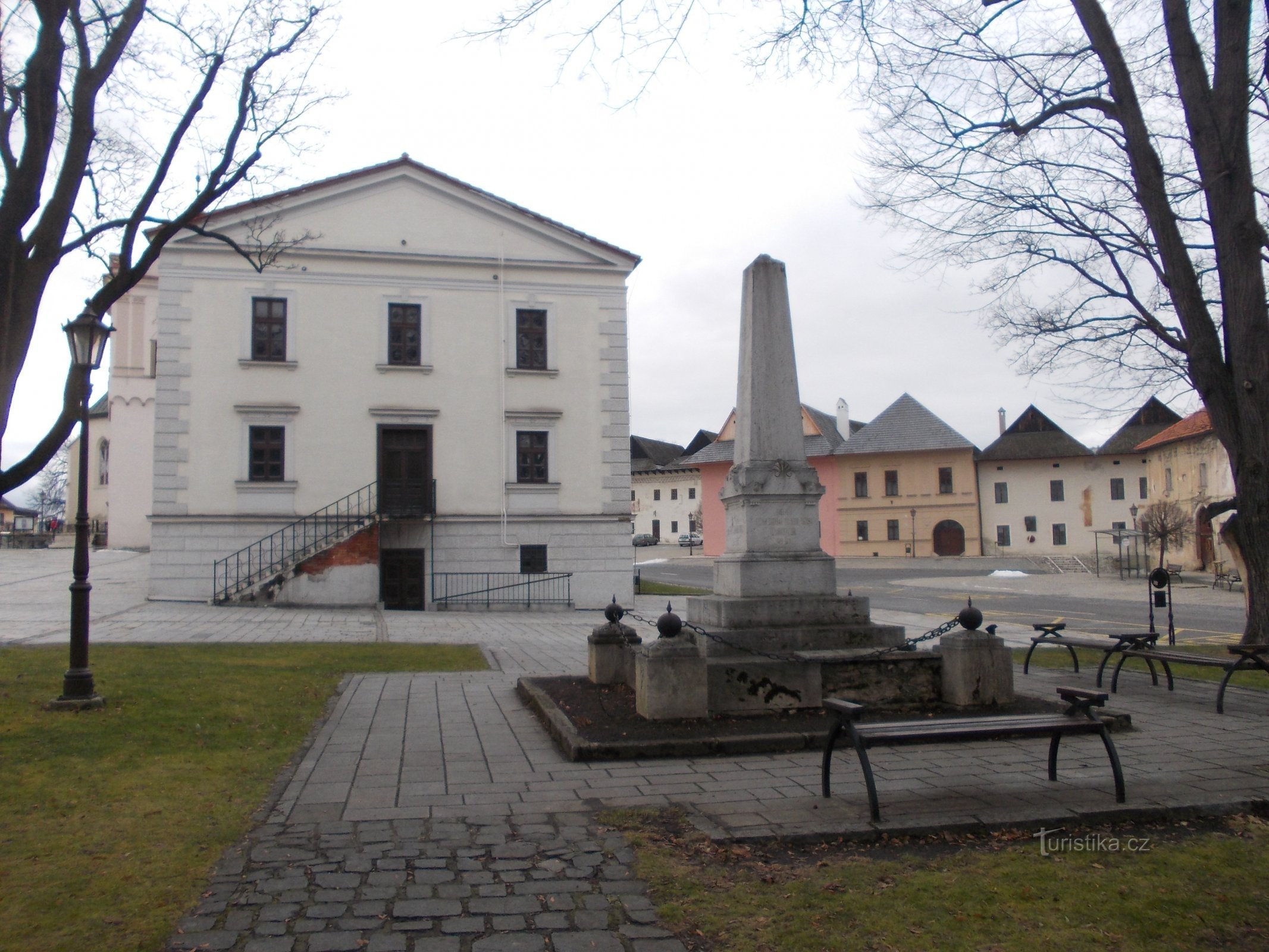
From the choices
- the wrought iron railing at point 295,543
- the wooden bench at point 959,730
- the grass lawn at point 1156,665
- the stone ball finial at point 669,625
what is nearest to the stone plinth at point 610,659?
the stone ball finial at point 669,625

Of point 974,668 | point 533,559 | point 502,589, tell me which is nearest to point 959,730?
point 974,668

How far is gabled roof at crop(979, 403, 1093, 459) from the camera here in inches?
2454

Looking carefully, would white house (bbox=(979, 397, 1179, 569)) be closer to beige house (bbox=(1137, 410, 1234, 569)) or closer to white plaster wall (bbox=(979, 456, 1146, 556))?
white plaster wall (bbox=(979, 456, 1146, 556))

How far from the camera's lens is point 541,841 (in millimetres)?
5137

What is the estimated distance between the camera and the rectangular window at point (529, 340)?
26688mm

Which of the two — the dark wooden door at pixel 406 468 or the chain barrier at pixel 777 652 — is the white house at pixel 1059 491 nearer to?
the dark wooden door at pixel 406 468

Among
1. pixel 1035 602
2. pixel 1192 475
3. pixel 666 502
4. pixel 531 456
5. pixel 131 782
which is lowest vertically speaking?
pixel 1035 602

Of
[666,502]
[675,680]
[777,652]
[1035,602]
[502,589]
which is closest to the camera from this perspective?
[675,680]

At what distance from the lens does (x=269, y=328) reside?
25297mm

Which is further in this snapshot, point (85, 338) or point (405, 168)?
point (405, 168)

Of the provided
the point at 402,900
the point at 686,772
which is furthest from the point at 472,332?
the point at 402,900

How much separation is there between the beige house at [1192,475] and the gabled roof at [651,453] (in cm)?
4870

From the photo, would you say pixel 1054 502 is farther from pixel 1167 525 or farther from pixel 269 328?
pixel 269 328

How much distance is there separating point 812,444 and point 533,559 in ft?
138
